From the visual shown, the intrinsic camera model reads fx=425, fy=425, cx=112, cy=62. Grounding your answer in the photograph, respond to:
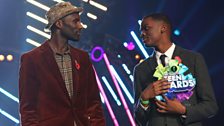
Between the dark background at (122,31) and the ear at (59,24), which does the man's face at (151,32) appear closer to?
the ear at (59,24)

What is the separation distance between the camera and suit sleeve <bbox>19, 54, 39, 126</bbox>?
8.52ft

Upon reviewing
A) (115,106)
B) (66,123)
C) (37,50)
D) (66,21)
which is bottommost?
(115,106)

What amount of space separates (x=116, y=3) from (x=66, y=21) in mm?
4408

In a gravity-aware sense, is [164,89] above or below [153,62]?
below

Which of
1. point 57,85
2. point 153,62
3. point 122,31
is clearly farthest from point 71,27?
point 122,31

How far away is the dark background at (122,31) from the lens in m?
6.77

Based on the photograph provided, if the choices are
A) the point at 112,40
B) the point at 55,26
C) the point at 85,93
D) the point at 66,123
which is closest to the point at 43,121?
the point at 66,123

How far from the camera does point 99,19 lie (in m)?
7.07

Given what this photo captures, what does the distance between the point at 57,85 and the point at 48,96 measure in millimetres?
88

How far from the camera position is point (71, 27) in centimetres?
279

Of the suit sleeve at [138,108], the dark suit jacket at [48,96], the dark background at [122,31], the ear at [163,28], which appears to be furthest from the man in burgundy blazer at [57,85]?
the dark background at [122,31]

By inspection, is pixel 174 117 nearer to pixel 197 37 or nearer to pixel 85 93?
pixel 85 93

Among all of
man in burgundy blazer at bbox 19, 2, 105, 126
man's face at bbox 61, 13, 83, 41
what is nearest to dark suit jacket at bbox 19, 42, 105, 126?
man in burgundy blazer at bbox 19, 2, 105, 126

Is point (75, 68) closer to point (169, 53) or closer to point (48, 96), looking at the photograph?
point (48, 96)
